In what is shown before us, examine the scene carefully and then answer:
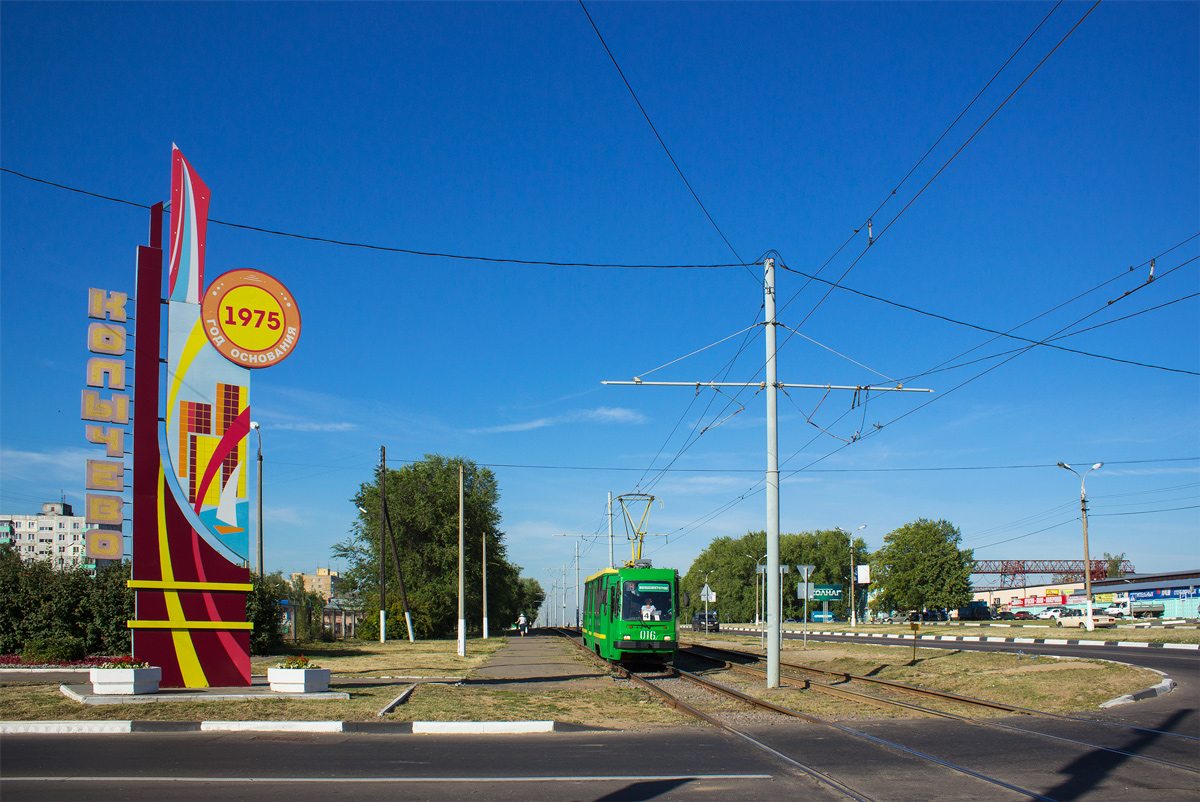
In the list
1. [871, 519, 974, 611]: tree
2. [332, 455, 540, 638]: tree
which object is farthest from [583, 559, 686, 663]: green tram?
[871, 519, 974, 611]: tree

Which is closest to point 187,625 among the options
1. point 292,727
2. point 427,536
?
point 292,727

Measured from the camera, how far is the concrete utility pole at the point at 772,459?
18.5 m

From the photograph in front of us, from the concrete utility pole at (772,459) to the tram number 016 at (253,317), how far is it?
734cm

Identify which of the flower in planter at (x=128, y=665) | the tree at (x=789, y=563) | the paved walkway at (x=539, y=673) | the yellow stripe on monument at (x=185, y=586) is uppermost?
the yellow stripe on monument at (x=185, y=586)

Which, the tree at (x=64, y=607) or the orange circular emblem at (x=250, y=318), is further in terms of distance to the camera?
the tree at (x=64, y=607)

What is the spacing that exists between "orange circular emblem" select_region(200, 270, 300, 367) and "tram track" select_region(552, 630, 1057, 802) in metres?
10.7

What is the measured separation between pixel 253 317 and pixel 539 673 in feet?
40.3

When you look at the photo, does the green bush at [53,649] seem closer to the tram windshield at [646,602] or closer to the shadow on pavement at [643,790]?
the tram windshield at [646,602]

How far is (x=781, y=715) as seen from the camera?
14828 mm

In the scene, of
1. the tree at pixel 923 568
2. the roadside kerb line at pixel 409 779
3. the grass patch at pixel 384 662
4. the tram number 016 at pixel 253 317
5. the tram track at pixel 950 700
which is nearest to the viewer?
the roadside kerb line at pixel 409 779

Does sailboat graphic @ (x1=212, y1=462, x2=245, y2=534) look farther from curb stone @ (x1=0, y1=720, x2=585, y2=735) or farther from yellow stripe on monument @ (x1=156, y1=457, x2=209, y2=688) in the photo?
curb stone @ (x1=0, y1=720, x2=585, y2=735)

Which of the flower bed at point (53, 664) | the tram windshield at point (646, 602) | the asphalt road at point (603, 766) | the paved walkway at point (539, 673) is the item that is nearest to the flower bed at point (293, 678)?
the asphalt road at point (603, 766)

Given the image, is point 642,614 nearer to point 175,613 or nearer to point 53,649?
point 175,613

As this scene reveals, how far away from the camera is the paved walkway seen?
65.4 feet
